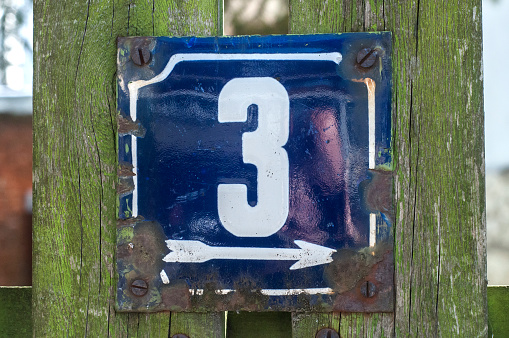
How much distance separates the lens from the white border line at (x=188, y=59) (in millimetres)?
1008

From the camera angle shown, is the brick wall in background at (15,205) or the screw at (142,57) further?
the brick wall in background at (15,205)

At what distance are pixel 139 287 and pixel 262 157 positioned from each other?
40 centimetres

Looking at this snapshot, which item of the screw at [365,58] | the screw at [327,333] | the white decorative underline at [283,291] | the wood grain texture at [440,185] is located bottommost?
the screw at [327,333]

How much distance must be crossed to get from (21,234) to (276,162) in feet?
12.0

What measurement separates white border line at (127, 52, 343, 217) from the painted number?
0.05 metres

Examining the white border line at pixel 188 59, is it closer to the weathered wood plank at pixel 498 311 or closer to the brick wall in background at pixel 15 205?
the weathered wood plank at pixel 498 311

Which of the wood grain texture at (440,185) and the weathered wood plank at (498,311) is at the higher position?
the wood grain texture at (440,185)

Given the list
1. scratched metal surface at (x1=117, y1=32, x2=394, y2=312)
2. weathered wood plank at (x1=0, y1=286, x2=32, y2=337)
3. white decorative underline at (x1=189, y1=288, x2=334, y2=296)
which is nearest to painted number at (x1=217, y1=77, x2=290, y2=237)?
scratched metal surface at (x1=117, y1=32, x2=394, y2=312)

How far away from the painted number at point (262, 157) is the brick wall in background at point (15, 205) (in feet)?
11.2

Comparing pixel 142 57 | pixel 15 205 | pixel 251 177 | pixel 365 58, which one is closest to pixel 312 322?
pixel 251 177

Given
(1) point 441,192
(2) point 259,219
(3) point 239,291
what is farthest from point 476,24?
(3) point 239,291

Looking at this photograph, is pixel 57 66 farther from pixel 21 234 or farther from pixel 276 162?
pixel 21 234

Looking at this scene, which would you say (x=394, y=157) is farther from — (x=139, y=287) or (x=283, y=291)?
(x=139, y=287)

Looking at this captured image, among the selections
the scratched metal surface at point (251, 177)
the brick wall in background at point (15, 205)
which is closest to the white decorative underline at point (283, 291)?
the scratched metal surface at point (251, 177)
